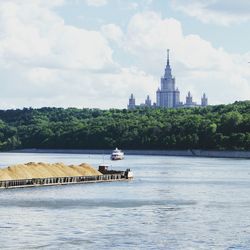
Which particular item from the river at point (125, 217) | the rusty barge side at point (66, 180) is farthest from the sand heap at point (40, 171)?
the river at point (125, 217)

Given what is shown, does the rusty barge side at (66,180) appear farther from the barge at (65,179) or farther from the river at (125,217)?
the river at (125,217)

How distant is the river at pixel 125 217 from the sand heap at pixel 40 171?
5709 millimetres

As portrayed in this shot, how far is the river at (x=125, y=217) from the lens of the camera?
65.9 meters

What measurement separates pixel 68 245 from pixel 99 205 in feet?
99.4

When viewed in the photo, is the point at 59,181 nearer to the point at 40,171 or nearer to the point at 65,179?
the point at 65,179

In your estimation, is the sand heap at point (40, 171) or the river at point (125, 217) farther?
the sand heap at point (40, 171)

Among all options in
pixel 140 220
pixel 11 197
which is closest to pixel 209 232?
pixel 140 220

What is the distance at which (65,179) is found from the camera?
130500mm

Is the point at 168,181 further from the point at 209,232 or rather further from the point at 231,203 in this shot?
the point at 209,232

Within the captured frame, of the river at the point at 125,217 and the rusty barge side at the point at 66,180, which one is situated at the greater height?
the rusty barge side at the point at 66,180

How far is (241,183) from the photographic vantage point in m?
137

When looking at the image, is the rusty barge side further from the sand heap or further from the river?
the river

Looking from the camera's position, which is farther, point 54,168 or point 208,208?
point 54,168

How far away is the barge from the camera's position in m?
118
